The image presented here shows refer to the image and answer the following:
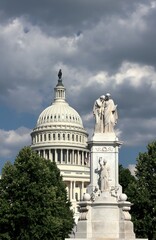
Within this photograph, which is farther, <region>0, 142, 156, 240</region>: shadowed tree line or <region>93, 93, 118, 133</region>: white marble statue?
<region>0, 142, 156, 240</region>: shadowed tree line

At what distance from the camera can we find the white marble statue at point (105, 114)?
146ft

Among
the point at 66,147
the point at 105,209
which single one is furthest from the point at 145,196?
the point at 66,147

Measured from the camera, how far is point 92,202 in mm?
42469

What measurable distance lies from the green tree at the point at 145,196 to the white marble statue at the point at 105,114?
782 inches

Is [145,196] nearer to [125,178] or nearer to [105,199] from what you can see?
[125,178]

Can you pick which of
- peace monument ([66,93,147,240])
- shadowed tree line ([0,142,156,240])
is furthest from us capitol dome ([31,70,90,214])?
peace monument ([66,93,147,240])

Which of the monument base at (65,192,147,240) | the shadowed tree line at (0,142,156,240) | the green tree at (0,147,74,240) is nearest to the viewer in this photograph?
the monument base at (65,192,147,240)

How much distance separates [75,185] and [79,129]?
20.1m

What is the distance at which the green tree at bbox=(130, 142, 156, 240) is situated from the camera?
205ft

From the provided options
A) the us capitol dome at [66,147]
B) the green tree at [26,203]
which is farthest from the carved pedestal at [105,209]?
the us capitol dome at [66,147]

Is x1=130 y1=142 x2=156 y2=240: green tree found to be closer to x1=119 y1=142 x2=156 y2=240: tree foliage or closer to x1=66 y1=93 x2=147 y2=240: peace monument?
x1=119 y1=142 x2=156 y2=240: tree foliage

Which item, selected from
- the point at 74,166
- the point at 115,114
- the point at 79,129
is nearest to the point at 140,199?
the point at 115,114

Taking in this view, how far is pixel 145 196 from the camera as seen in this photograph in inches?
2488

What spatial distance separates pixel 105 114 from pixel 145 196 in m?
20.5
